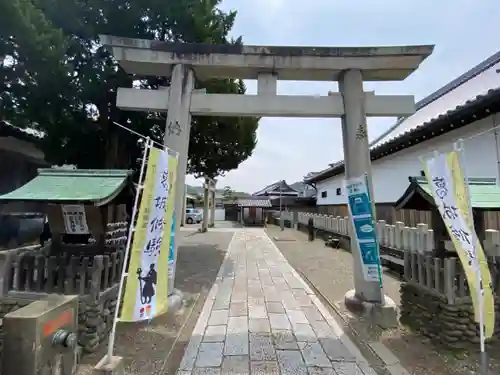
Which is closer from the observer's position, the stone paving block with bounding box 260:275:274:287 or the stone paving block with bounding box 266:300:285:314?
the stone paving block with bounding box 266:300:285:314

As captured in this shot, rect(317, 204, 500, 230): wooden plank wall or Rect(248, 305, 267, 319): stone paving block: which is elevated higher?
Rect(317, 204, 500, 230): wooden plank wall

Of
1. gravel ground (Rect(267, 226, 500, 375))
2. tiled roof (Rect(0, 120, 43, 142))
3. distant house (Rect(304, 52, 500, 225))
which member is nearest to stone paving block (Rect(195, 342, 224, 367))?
gravel ground (Rect(267, 226, 500, 375))

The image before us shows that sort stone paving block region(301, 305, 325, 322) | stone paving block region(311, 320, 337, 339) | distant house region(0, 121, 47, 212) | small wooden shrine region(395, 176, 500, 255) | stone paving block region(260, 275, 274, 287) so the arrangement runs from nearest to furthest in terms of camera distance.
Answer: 1. small wooden shrine region(395, 176, 500, 255)
2. stone paving block region(311, 320, 337, 339)
3. stone paving block region(301, 305, 325, 322)
4. stone paving block region(260, 275, 274, 287)
5. distant house region(0, 121, 47, 212)

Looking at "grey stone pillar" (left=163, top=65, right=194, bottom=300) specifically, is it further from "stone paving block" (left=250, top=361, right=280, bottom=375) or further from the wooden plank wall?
the wooden plank wall

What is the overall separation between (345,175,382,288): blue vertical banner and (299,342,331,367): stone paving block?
1.63 m

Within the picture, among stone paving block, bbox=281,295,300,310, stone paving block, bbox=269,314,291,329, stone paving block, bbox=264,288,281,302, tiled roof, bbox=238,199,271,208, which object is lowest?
stone paving block, bbox=269,314,291,329

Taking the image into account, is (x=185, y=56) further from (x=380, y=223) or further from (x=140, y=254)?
(x=380, y=223)

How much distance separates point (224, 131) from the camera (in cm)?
1162

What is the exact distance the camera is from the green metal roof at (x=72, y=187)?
426cm

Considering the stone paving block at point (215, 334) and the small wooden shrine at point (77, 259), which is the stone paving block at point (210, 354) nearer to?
the stone paving block at point (215, 334)

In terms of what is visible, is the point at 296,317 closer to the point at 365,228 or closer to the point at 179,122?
the point at 365,228

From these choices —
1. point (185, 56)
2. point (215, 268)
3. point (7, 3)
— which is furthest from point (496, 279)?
point (7, 3)

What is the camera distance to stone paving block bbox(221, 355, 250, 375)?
3.63 meters

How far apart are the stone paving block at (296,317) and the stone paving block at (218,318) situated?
3.64ft
